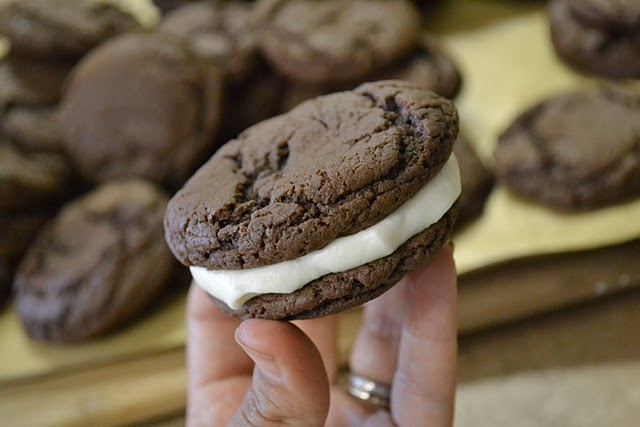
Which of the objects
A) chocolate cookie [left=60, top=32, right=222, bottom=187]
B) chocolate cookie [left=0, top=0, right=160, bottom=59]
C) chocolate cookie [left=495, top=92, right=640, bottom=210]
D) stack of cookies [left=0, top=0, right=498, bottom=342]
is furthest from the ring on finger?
chocolate cookie [left=0, top=0, right=160, bottom=59]

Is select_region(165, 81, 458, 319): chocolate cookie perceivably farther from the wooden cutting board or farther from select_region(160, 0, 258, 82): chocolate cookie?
select_region(160, 0, 258, 82): chocolate cookie

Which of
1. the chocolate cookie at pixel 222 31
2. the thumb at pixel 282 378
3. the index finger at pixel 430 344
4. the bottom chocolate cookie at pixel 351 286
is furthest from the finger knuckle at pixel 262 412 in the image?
the chocolate cookie at pixel 222 31

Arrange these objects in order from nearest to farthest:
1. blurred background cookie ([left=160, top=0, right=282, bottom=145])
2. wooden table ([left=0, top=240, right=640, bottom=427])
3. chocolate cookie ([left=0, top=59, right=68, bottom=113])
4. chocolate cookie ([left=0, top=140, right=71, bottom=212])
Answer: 1. wooden table ([left=0, top=240, right=640, bottom=427])
2. chocolate cookie ([left=0, top=140, right=71, bottom=212])
3. blurred background cookie ([left=160, top=0, right=282, bottom=145])
4. chocolate cookie ([left=0, top=59, right=68, bottom=113])

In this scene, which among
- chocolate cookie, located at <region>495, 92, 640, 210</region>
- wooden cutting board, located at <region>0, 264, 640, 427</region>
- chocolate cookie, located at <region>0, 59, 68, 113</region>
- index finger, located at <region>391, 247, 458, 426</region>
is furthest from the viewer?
chocolate cookie, located at <region>0, 59, 68, 113</region>

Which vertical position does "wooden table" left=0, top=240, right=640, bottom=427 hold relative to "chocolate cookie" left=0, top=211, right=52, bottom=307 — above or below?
below

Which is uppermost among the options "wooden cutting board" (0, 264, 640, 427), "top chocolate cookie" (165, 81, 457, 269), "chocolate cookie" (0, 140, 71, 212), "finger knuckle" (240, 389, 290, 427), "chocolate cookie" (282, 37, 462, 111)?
"top chocolate cookie" (165, 81, 457, 269)

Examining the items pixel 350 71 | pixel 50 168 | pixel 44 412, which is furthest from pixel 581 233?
pixel 50 168
